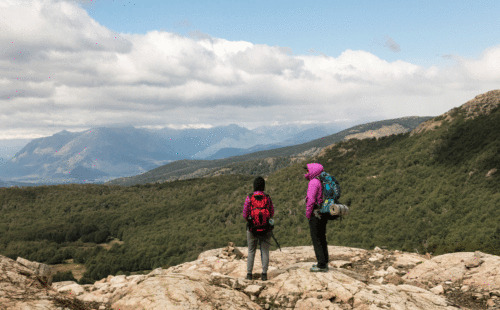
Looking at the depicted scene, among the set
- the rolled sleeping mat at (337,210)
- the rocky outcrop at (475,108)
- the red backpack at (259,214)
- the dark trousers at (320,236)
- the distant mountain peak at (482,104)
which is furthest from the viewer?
the rocky outcrop at (475,108)

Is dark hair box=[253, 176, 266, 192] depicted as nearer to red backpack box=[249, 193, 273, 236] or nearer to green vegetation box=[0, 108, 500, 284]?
red backpack box=[249, 193, 273, 236]

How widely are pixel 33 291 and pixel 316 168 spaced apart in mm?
8726

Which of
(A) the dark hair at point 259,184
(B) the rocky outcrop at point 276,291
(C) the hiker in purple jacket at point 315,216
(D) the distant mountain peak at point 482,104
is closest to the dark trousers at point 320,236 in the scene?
(C) the hiker in purple jacket at point 315,216

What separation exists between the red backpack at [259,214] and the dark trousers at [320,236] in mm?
1487

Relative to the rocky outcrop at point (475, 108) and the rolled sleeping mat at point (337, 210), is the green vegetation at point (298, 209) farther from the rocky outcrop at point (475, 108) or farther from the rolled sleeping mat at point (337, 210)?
the rolled sleeping mat at point (337, 210)

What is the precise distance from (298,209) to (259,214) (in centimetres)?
6158

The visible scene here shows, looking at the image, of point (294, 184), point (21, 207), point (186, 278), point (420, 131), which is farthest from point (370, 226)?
point (21, 207)

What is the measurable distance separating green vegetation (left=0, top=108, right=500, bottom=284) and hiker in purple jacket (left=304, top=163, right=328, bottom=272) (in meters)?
20.2

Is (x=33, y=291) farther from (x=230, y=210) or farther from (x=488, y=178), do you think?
(x=230, y=210)

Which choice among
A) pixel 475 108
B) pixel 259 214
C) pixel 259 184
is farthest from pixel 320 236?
pixel 475 108

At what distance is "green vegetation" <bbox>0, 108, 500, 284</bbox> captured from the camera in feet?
130

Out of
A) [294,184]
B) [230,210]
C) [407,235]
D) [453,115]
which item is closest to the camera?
[407,235]

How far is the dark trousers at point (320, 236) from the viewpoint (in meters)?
8.93

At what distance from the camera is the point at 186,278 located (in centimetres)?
862
